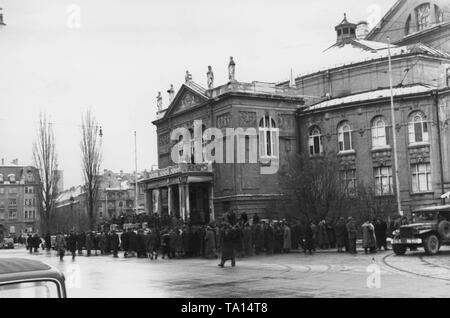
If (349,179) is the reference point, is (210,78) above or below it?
above

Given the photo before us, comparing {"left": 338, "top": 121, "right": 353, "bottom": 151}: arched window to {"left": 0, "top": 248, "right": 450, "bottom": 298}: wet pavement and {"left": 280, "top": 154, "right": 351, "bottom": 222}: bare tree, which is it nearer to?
{"left": 280, "top": 154, "right": 351, "bottom": 222}: bare tree

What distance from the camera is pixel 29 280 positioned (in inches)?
205

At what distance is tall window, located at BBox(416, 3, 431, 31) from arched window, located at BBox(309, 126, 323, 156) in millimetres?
12171

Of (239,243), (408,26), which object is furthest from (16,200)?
(239,243)

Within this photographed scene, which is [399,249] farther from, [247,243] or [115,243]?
[115,243]

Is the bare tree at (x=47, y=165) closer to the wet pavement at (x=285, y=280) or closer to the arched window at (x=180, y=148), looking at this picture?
the arched window at (x=180, y=148)

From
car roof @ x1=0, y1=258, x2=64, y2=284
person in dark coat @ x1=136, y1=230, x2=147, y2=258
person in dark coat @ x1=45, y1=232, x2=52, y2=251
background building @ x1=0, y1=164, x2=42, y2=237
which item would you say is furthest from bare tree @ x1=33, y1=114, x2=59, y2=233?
background building @ x1=0, y1=164, x2=42, y2=237

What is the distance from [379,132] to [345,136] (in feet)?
9.46

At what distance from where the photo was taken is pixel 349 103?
153 feet
